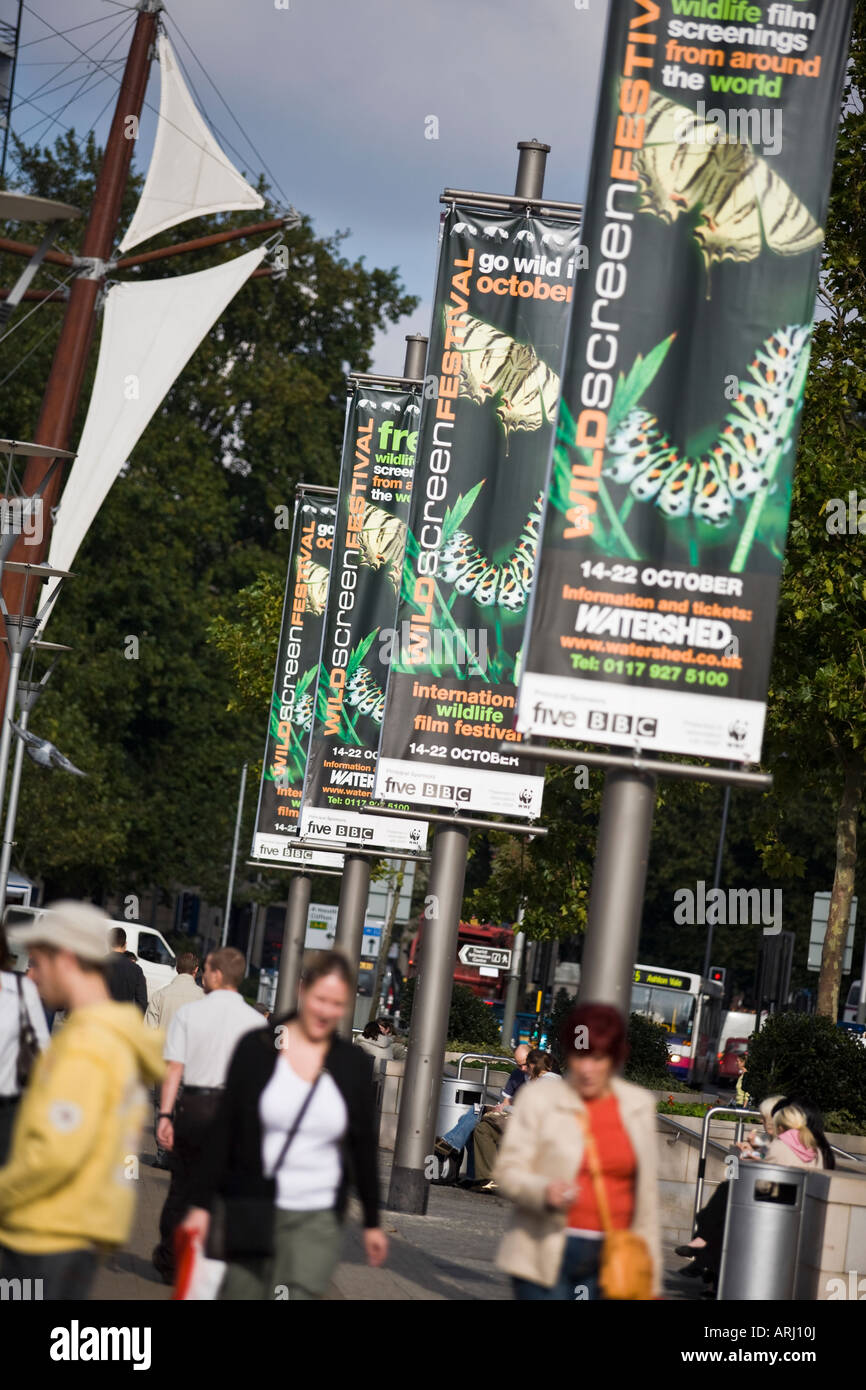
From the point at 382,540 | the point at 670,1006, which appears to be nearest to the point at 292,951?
the point at 382,540

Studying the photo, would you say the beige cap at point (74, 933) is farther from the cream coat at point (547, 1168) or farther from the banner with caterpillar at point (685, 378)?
the banner with caterpillar at point (685, 378)

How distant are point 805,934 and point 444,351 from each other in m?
54.1

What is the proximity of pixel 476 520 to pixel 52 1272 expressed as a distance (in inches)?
401

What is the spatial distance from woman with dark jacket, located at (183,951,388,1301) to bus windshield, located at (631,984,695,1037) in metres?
45.9

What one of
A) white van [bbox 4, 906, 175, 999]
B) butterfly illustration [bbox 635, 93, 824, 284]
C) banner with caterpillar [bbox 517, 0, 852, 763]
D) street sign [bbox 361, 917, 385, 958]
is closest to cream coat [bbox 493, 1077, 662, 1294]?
banner with caterpillar [bbox 517, 0, 852, 763]

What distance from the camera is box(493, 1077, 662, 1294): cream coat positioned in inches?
251

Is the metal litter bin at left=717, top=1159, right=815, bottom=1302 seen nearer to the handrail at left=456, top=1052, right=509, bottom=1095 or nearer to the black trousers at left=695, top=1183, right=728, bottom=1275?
the black trousers at left=695, top=1183, right=728, bottom=1275

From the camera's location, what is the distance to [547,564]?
29.2ft

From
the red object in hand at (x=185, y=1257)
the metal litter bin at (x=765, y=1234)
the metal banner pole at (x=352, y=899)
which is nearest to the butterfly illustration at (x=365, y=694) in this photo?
the metal banner pole at (x=352, y=899)

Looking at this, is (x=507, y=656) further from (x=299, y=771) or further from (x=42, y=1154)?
(x=299, y=771)

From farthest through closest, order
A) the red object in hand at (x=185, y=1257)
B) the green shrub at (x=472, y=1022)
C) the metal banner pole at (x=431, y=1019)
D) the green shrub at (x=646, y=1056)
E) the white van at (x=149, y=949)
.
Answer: the white van at (x=149, y=949), the green shrub at (x=472, y=1022), the green shrub at (x=646, y=1056), the metal banner pole at (x=431, y=1019), the red object in hand at (x=185, y=1257)

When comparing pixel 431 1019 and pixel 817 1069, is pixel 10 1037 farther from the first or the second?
pixel 817 1069

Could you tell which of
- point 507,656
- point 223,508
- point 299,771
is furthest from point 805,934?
point 507,656

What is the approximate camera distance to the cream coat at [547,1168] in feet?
20.9
